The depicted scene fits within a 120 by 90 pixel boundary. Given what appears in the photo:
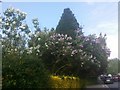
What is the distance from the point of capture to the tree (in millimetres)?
40853

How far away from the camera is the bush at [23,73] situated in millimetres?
14506

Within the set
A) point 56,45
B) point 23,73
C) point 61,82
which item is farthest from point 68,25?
point 23,73

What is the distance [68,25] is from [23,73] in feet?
90.2

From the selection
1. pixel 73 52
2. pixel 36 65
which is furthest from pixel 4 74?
pixel 73 52

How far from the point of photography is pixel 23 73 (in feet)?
49.6

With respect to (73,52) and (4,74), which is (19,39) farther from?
(4,74)

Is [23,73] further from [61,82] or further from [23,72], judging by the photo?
[61,82]

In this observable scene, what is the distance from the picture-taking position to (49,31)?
40.6 m

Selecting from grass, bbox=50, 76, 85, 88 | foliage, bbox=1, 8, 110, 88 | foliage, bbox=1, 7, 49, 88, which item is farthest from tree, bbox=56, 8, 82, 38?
foliage, bbox=1, 7, 49, 88

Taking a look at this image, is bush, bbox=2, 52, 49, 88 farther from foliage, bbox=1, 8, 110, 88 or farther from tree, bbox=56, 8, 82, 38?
tree, bbox=56, 8, 82, 38

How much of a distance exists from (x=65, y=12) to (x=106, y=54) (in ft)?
43.0

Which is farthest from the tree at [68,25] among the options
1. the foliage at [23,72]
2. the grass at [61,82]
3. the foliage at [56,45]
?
the foliage at [23,72]

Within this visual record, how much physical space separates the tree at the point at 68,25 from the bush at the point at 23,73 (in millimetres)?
23476

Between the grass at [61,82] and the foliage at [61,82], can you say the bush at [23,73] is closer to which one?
the grass at [61,82]
